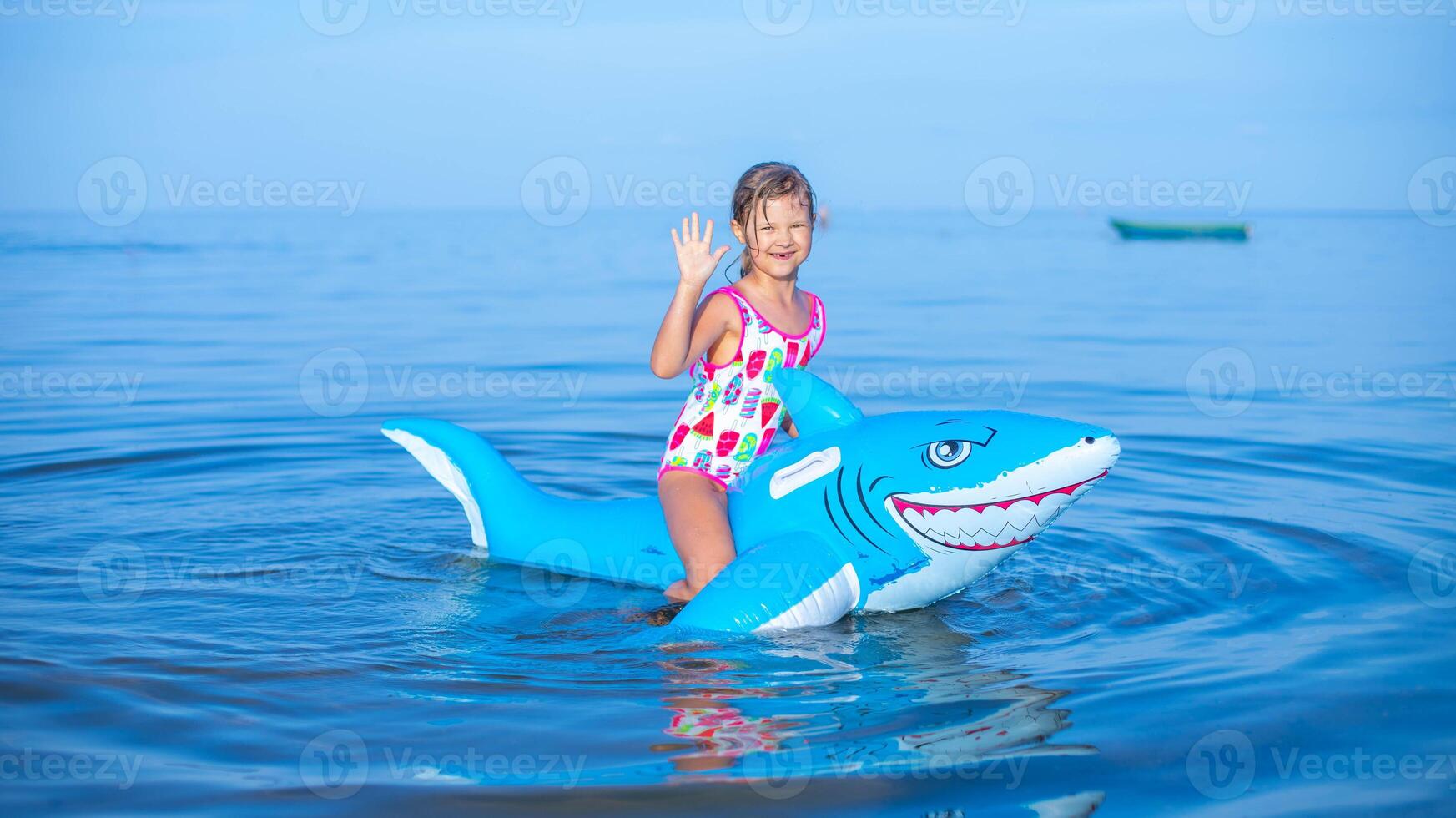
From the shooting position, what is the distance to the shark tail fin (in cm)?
580

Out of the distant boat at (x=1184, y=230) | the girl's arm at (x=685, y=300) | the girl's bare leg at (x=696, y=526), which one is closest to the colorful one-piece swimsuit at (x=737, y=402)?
the girl's bare leg at (x=696, y=526)

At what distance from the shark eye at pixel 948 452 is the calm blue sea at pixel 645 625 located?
0.68 metres

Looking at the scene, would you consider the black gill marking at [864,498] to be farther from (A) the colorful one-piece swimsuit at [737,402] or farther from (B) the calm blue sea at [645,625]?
(A) the colorful one-piece swimsuit at [737,402]

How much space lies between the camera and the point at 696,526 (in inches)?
191

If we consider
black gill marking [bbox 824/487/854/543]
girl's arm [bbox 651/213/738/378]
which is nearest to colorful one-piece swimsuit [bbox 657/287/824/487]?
girl's arm [bbox 651/213/738/378]

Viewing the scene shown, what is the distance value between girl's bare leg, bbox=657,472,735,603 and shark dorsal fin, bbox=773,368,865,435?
1.47 ft

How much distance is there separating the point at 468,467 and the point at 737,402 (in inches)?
58.1

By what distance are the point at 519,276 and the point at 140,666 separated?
18979mm

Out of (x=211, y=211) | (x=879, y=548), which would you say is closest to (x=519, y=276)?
(x=879, y=548)

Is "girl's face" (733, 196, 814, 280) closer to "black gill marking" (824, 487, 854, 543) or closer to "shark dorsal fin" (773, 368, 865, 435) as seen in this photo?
"shark dorsal fin" (773, 368, 865, 435)

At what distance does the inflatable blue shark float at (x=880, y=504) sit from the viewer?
14.3ft

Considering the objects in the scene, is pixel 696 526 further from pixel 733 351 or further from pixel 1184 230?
pixel 1184 230

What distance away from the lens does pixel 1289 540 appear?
5.86 m

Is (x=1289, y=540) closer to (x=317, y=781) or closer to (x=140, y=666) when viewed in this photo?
(x=317, y=781)
